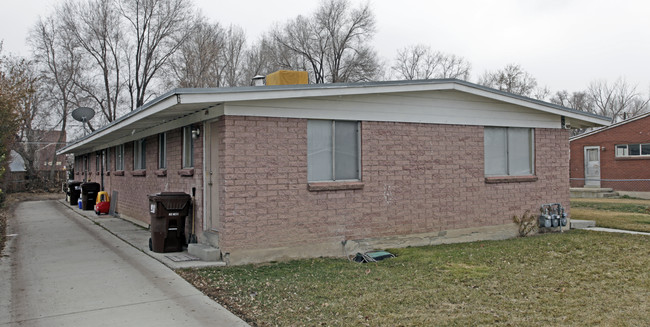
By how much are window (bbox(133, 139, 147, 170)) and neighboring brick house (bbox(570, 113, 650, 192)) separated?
18.0m

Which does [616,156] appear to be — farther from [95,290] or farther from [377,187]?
[95,290]

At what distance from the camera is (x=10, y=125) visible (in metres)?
11.7

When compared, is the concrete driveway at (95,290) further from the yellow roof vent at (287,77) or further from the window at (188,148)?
the yellow roof vent at (287,77)

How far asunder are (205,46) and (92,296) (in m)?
32.0

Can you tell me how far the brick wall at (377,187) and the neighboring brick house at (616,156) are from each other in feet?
41.7

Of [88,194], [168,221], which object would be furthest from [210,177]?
[88,194]

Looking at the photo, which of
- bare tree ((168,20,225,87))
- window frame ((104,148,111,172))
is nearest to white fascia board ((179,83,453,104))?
window frame ((104,148,111,172))

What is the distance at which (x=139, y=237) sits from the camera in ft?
35.7

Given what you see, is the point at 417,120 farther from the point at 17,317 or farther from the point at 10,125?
the point at 10,125

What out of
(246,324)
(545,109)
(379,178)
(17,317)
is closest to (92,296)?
(17,317)

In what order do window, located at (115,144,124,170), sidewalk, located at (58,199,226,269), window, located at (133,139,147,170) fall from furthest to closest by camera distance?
window, located at (115,144,124,170), window, located at (133,139,147,170), sidewalk, located at (58,199,226,269)

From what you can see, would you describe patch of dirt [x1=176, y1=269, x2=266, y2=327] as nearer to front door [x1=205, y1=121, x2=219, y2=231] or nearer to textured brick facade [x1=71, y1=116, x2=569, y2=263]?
textured brick facade [x1=71, y1=116, x2=569, y2=263]

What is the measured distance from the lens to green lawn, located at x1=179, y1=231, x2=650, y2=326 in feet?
17.4

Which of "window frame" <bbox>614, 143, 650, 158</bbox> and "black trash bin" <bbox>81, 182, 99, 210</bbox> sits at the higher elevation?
"window frame" <bbox>614, 143, 650, 158</bbox>
